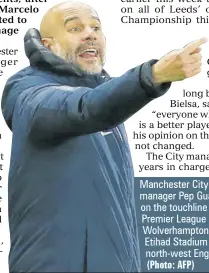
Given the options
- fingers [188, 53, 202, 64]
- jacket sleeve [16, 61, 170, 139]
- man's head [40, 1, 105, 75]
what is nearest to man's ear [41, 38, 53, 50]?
man's head [40, 1, 105, 75]

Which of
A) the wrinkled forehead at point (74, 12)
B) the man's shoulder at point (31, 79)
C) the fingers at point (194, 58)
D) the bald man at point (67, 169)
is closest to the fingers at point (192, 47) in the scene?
the fingers at point (194, 58)

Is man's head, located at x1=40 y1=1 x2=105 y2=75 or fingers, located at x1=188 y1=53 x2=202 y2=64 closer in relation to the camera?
fingers, located at x1=188 y1=53 x2=202 y2=64

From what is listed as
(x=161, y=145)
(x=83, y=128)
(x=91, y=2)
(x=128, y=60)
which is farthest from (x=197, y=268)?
(x=83, y=128)

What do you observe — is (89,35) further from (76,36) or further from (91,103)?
(91,103)

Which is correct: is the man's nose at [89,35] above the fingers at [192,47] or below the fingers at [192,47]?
above

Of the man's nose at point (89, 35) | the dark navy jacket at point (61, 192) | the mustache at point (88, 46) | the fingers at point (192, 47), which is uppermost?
the man's nose at point (89, 35)

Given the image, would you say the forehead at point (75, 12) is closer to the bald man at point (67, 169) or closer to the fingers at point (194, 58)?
the bald man at point (67, 169)

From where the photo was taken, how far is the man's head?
154 centimetres

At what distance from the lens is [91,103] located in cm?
126

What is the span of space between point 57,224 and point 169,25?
109 cm

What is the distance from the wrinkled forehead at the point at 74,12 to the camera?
1.60 m

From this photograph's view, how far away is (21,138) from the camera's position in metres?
1.47

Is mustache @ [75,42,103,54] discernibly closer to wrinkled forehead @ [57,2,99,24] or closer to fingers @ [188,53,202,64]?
wrinkled forehead @ [57,2,99,24]

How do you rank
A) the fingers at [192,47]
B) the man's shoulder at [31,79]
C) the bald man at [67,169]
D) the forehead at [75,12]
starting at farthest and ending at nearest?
the forehead at [75,12], the man's shoulder at [31,79], the bald man at [67,169], the fingers at [192,47]
